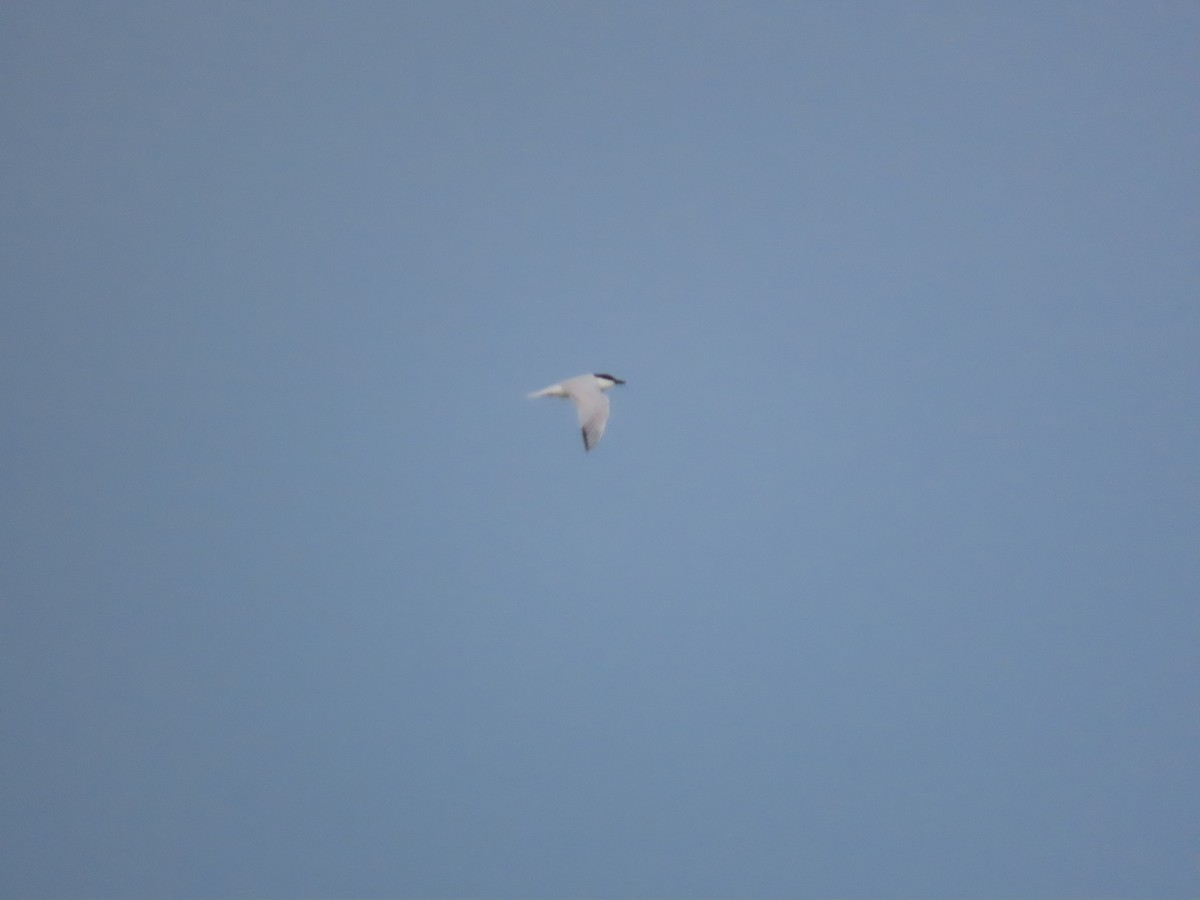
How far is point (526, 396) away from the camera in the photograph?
3457 millimetres

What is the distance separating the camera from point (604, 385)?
3.45 m

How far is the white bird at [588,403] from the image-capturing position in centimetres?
328

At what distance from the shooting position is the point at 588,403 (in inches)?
129

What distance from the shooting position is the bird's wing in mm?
3277

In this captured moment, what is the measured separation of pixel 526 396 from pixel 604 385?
25cm

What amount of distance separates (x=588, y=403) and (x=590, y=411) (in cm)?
3

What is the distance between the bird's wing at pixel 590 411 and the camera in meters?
3.28

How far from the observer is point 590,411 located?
3283mm

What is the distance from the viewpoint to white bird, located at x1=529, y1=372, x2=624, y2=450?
3279 mm
